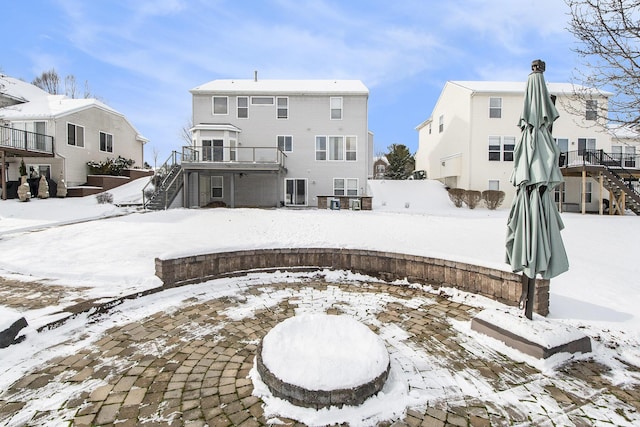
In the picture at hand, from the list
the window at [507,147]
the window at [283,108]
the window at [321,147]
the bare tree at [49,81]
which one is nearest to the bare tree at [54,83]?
the bare tree at [49,81]

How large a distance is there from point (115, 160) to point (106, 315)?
23.9 meters

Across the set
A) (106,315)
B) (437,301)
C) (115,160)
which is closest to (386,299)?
(437,301)

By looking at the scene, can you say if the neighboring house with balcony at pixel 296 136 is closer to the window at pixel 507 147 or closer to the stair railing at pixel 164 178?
the stair railing at pixel 164 178

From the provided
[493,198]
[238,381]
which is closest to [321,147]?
[493,198]

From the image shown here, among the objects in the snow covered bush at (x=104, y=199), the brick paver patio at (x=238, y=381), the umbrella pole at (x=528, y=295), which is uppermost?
the snow covered bush at (x=104, y=199)

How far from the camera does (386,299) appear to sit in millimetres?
5461

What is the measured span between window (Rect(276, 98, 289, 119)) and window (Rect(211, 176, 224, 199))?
5.97 metres

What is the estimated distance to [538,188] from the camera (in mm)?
3902

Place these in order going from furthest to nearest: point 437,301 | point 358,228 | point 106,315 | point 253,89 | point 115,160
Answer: point 115,160, point 253,89, point 358,228, point 437,301, point 106,315

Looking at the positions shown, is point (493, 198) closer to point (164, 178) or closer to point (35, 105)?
point (164, 178)

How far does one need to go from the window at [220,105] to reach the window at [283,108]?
3.45 meters

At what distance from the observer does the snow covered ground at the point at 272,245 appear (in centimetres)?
448

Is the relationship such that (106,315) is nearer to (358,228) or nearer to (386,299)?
(386,299)

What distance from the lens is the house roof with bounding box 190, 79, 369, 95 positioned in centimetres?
2080
